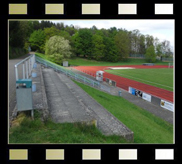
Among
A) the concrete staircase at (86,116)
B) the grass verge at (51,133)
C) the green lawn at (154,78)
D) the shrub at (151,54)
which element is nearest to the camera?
the grass verge at (51,133)

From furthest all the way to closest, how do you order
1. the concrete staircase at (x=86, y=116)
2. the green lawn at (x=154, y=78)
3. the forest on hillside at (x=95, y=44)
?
the forest on hillside at (x=95, y=44), the green lawn at (x=154, y=78), the concrete staircase at (x=86, y=116)

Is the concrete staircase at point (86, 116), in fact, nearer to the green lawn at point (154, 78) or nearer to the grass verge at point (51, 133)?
the grass verge at point (51, 133)

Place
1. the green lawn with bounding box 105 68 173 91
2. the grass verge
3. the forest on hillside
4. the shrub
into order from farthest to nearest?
the shrub < the forest on hillside < the green lawn with bounding box 105 68 173 91 < the grass verge

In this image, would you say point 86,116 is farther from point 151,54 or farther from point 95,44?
point 151,54

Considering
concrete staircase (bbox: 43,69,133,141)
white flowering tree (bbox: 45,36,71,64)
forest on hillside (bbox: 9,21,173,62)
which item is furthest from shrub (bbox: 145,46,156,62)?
concrete staircase (bbox: 43,69,133,141)

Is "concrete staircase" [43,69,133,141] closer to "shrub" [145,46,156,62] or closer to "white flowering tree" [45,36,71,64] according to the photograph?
"white flowering tree" [45,36,71,64]

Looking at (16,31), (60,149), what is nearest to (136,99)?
(60,149)

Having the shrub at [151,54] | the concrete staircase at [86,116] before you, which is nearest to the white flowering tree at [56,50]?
the concrete staircase at [86,116]

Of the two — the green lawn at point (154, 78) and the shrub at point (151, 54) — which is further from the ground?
the shrub at point (151, 54)

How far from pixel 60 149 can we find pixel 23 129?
233cm

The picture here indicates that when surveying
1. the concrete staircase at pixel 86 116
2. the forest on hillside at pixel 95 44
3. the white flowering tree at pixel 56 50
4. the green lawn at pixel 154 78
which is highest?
the forest on hillside at pixel 95 44

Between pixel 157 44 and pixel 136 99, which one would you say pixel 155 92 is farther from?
pixel 157 44

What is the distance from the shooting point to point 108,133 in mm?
6242

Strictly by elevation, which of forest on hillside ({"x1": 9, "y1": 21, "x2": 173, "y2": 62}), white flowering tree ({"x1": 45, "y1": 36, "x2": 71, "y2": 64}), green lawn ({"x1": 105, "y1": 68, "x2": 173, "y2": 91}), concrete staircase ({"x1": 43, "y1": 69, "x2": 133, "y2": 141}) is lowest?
concrete staircase ({"x1": 43, "y1": 69, "x2": 133, "y2": 141})
